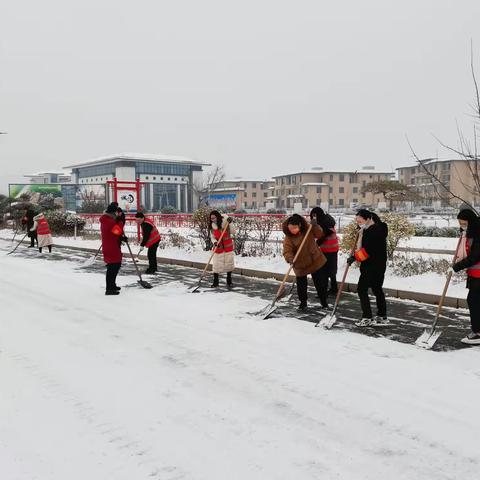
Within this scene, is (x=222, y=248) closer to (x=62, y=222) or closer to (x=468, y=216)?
(x=468, y=216)

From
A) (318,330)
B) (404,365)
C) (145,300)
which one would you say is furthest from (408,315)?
(145,300)

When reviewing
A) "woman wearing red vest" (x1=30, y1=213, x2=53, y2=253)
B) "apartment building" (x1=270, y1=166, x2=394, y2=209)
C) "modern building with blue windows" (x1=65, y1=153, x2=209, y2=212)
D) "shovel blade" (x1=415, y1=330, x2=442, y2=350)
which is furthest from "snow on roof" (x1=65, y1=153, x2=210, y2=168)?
"shovel blade" (x1=415, y1=330, x2=442, y2=350)

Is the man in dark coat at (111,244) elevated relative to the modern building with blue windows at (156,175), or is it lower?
lower

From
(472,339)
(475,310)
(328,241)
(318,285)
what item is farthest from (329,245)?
(472,339)

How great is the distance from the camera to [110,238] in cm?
930

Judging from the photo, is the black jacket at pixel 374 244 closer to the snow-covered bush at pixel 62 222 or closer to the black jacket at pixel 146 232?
the black jacket at pixel 146 232

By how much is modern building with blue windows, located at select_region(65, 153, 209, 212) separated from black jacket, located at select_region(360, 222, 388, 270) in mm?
77097

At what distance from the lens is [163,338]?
6148mm

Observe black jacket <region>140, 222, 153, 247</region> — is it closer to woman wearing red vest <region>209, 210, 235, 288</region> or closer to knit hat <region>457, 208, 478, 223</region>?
woman wearing red vest <region>209, 210, 235, 288</region>

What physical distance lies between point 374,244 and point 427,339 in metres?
1.44

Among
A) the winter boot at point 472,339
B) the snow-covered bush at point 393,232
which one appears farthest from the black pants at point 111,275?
the winter boot at point 472,339

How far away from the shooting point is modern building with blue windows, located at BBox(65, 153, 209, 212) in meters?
84.4

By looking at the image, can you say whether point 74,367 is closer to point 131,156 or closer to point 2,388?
point 2,388

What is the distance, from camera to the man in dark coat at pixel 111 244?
9156 millimetres
